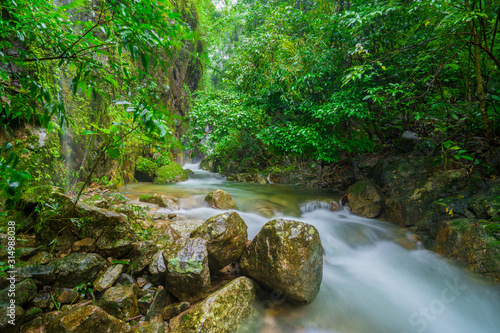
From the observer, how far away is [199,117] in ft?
25.6

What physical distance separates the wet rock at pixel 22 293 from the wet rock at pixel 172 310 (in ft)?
4.04

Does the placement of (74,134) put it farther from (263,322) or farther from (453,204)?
(453,204)

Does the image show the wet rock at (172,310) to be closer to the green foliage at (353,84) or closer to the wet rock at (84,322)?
the wet rock at (84,322)

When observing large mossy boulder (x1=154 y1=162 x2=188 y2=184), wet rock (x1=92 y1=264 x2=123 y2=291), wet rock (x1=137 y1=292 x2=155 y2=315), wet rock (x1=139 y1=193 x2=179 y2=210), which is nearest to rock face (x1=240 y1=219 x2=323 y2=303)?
wet rock (x1=137 y1=292 x2=155 y2=315)

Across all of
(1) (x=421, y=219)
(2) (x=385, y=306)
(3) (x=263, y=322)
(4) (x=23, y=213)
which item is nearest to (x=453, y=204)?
(1) (x=421, y=219)

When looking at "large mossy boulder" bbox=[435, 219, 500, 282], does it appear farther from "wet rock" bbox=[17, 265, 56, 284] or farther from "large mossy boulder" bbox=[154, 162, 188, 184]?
"large mossy boulder" bbox=[154, 162, 188, 184]

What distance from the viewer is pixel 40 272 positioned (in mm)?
2186

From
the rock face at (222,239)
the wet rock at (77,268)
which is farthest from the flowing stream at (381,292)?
the wet rock at (77,268)

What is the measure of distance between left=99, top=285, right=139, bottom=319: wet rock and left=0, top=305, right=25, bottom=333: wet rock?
0.57 metres

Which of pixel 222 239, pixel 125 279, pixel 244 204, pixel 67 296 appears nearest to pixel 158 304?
pixel 125 279

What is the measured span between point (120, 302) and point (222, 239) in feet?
4.20

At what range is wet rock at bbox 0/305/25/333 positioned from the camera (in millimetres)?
1775

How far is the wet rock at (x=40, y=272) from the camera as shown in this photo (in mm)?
2123

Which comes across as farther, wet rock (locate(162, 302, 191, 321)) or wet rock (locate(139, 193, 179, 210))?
wet rock (locate(139, 193, 179, 210))
